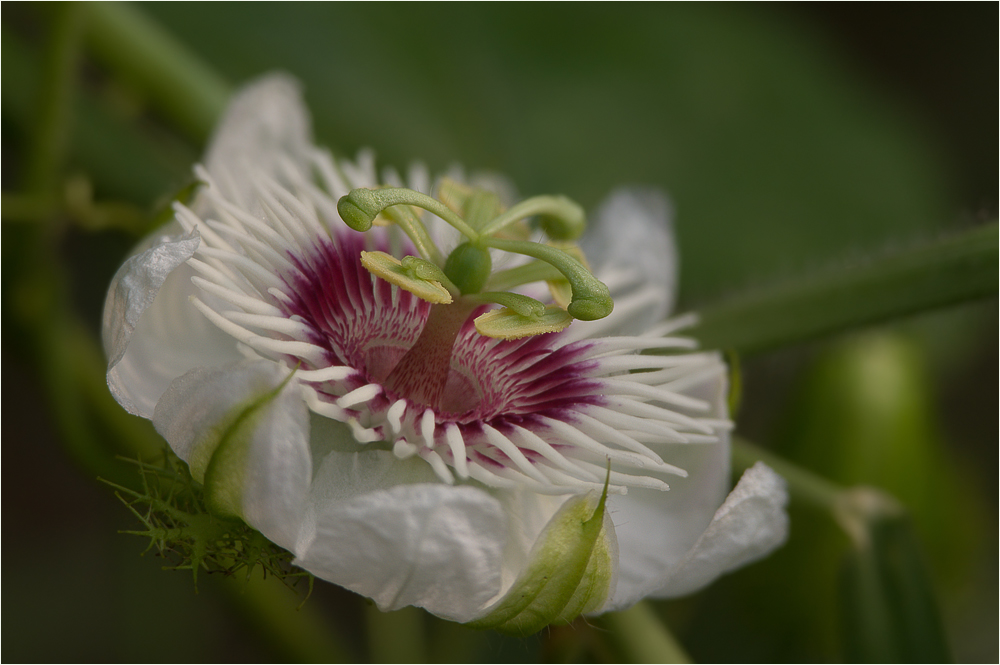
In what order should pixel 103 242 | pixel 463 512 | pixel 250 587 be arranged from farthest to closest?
pixel 103 242
pixel 250 587
pixel 463 512

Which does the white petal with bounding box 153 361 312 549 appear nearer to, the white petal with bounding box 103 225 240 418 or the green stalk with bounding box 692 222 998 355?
the white petal with bounding box 103 225 240 418

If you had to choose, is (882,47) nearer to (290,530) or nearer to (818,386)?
(818,386)

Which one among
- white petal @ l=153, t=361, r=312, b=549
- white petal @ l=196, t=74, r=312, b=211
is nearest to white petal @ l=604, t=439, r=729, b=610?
white petal @ l=153, t=361, r=312, b=549

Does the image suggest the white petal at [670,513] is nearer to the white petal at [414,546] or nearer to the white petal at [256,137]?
the white petal at [414,546]

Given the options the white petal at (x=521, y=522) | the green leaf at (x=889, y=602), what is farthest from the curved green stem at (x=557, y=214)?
the green leaf at (x=889, y=602)

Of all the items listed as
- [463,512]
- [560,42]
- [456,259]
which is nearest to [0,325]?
[456,259]

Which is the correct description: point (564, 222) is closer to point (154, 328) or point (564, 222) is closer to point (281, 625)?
point (154, 328)

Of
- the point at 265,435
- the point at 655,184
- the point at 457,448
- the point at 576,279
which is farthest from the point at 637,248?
the point at 655,184
